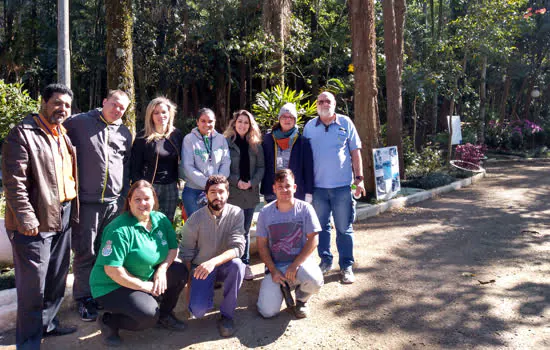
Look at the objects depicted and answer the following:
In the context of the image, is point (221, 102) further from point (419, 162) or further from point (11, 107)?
point (11, 107)

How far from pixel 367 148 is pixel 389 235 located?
2820 millimetres

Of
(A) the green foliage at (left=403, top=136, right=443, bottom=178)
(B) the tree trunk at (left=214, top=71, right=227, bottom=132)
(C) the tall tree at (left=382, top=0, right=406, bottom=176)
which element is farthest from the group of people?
(B) the tree trunk at (left=214, top=71, right=227, bottom=132)

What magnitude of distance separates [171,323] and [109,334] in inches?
20.5

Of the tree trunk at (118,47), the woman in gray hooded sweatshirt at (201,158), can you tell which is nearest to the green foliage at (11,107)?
the tree trunk at (118,47)

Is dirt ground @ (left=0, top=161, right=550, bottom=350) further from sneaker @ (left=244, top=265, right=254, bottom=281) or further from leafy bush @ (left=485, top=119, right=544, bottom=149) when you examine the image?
leafy bush @ (left=485, top=119, right=544, bottom=149)

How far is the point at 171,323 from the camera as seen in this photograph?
4.00 m

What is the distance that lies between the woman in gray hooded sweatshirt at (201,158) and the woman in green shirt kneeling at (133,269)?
0.88 metres

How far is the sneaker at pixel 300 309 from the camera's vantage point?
423 cm

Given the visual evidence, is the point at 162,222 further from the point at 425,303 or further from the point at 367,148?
the point at 367,148

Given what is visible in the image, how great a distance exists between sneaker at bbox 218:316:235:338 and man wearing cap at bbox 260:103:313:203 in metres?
1.70

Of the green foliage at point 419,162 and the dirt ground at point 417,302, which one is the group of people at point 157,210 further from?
the green foliage at point 419,162

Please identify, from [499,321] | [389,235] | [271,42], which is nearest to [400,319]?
[499,321]

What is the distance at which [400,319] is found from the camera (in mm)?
4242

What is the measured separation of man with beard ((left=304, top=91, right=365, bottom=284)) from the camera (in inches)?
201
